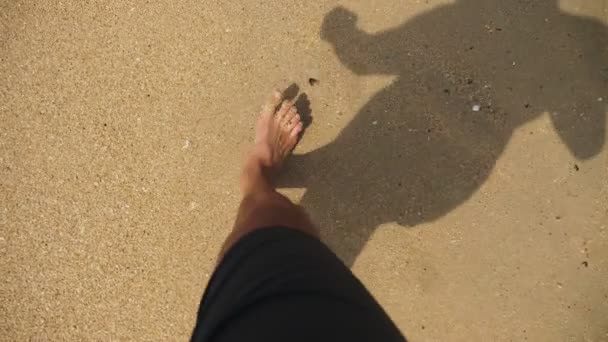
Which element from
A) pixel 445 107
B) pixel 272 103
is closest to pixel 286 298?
pixel 272 103

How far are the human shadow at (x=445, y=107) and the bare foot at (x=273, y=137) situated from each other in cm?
9

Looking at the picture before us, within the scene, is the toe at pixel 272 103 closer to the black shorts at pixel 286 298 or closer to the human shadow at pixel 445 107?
the human shadow at pixel 445 107

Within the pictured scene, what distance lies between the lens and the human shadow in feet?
7.29

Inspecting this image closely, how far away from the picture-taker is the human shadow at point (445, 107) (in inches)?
87.5

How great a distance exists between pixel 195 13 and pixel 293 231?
43.6 inches

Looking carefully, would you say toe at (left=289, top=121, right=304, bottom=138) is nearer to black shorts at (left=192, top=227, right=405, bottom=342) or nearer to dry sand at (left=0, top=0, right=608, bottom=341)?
dry sand at (left=0, top=0, right=608, bottom=341)

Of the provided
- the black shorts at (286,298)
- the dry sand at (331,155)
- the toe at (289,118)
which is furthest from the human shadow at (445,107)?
the black shorts at (286,298)

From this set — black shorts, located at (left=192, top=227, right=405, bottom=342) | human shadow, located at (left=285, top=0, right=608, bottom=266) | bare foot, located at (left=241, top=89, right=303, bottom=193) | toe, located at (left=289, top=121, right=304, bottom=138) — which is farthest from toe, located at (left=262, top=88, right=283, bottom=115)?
black shorts, located at (left=192, top=227, right=405, bottom=342)

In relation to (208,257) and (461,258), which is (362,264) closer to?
(461,258)

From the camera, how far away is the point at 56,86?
227 centimetres

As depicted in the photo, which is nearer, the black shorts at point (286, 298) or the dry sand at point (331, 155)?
the black shorts at point (286, 298)

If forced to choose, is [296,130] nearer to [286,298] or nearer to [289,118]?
[289,118]

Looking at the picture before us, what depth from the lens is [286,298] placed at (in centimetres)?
134

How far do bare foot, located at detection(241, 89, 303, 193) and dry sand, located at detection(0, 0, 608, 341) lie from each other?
0.06 m
